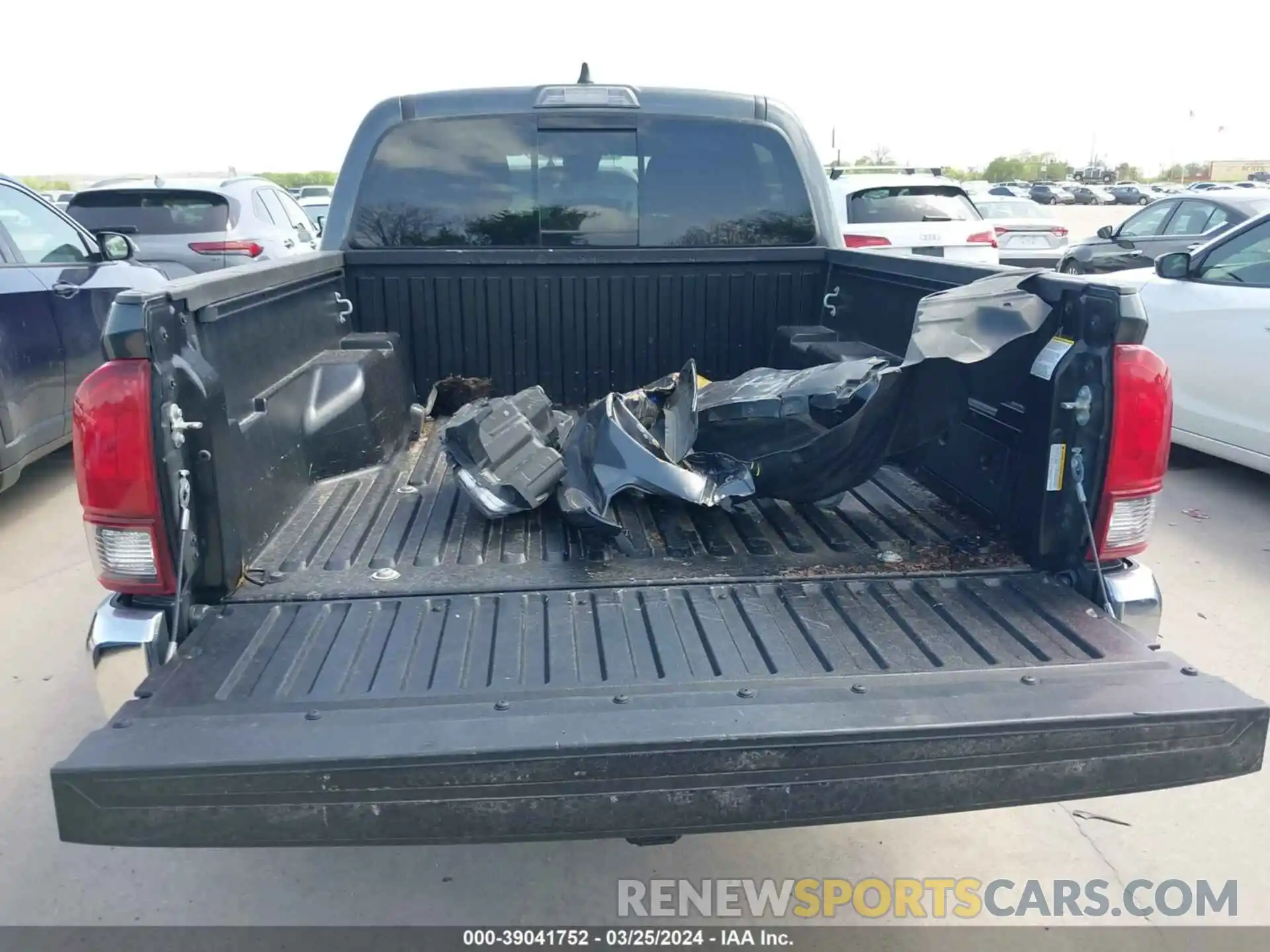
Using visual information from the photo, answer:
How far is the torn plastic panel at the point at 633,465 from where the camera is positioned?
2920 millimetres

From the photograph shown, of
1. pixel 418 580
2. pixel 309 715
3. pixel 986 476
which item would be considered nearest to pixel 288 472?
pixel 418 580

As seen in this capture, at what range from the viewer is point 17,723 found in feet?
11.7

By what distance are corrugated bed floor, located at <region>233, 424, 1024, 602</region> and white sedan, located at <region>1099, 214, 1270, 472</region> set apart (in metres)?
3.56

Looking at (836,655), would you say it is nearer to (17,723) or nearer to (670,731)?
(670,731)

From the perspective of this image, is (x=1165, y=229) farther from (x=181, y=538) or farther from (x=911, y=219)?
(x=181, y=538)

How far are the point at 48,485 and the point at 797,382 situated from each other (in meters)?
5.41

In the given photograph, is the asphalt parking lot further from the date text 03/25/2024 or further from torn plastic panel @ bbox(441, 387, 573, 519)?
torn plastic panel @ bbox(441, 387, 573, 519)

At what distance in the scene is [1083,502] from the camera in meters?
2.42

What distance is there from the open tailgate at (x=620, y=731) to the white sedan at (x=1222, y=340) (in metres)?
4.25

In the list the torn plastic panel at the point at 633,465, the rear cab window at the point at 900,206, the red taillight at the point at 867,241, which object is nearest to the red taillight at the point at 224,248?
the red taillight at the point at 867,241

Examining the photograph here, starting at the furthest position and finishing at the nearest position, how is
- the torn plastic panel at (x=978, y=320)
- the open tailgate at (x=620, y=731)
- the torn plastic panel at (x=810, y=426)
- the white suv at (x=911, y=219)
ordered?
1. the white suv at (x=911, y=219)
2. the torn plastic panel at (x=810, y=426)
3. the torn plastic panel at (x=978, y=320)
4. the open tailgate at (x=620, y=731)

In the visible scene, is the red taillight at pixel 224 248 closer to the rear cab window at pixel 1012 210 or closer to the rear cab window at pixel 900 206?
the rear cab window at pixel 900 206

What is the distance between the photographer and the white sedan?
565 cm

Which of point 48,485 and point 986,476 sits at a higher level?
point 986,476
